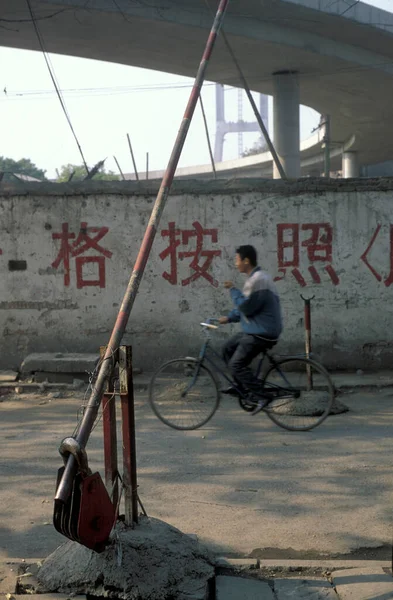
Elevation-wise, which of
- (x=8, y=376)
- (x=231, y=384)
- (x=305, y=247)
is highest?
(x=305, y=247)

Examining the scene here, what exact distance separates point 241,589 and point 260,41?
1714 centimetres

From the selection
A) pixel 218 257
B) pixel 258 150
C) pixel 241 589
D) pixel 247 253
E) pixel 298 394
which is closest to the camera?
pixel 241 589

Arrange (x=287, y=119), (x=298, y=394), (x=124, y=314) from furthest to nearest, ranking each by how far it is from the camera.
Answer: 1. (x=287, y=119)
2. (x=298, y=394)
3. (x=124, y=314)

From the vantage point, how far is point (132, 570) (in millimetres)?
3684

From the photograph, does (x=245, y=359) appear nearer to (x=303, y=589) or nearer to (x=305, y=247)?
(x=303, y=589)

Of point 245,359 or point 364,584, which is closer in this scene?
point 364,584

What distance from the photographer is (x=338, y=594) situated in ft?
12.2

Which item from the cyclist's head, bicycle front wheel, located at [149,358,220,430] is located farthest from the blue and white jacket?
bicycle front wheel, located at [149,358,220,430]

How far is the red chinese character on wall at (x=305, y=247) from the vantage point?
9859 mm

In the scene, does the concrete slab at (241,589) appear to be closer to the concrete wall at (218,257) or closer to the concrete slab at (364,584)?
the concrete slab at (364,584)

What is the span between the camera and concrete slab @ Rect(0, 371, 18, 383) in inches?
370

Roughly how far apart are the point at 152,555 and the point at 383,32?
1826cm

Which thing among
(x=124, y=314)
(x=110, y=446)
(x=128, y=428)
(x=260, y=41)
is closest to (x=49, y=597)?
(x=110, y=446)

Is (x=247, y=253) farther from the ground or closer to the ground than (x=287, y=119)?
closer to the ground
